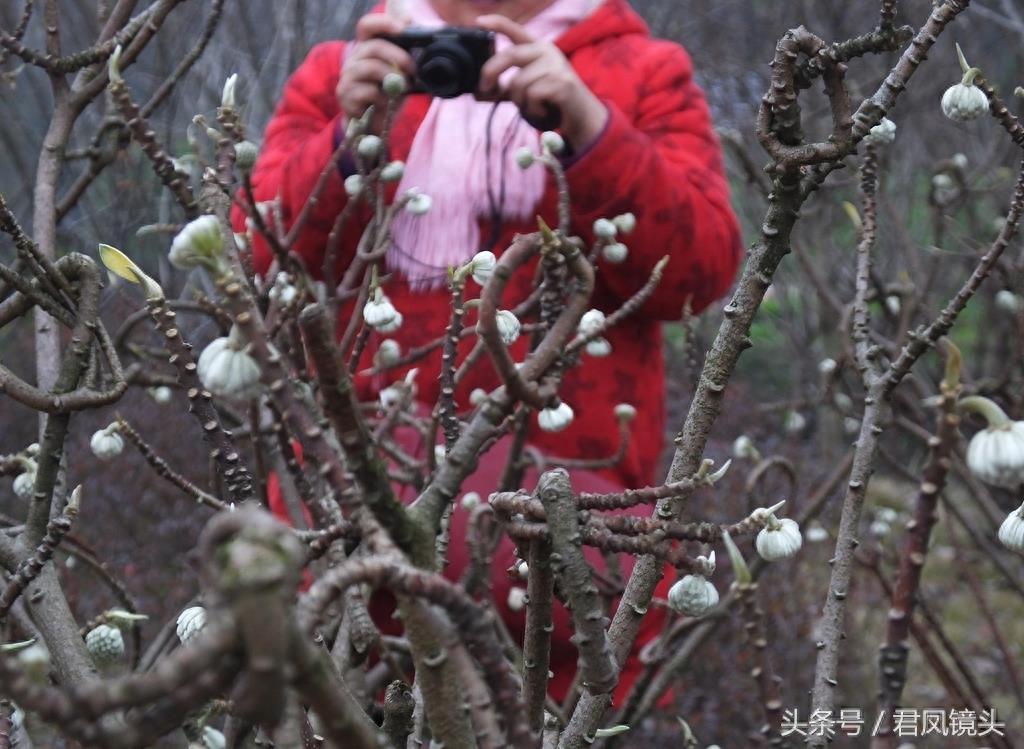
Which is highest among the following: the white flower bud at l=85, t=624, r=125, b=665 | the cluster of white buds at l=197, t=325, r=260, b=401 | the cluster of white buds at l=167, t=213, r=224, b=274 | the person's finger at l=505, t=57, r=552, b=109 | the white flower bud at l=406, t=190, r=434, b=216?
the cluster of white buds at l=167, t=213, r=224, b=274

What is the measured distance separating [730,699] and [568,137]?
1668 mm

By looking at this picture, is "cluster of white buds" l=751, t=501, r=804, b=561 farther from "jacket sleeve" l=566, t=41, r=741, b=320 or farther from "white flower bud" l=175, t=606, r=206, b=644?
"jacket sleeve" l=566, t=41, r=741, b=320

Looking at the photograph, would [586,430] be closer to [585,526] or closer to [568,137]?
[568,137]

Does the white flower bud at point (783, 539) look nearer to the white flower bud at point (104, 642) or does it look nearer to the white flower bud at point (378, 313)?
the white flower bud at point (378, 313)

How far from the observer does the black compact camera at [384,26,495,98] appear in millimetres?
1450

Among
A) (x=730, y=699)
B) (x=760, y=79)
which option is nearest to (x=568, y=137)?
(x=730, y=699)

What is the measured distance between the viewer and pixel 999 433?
27.3 inches

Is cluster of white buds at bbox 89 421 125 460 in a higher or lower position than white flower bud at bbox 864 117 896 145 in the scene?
lower

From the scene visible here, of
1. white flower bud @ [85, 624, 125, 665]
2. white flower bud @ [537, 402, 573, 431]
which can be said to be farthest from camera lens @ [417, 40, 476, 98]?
white flower bud @ [85, 624, 125, 665]

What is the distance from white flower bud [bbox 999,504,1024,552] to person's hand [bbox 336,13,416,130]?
88 cm

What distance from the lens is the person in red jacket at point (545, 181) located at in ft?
5.03

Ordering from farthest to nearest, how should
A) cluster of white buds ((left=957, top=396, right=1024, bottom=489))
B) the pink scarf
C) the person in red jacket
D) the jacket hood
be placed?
the jacket hood < the pink scarf < the person in red jacket < cluster of white buds ((left=957, top=396, right=1024, bottom=489))

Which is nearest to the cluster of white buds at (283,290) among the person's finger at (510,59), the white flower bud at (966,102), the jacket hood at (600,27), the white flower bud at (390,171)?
the white flower bud at (390,171)

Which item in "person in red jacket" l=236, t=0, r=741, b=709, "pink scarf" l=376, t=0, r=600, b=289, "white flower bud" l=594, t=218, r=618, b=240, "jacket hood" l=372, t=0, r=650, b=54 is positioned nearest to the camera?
"white flower bud" l=594, t=218, r=618, b=240
